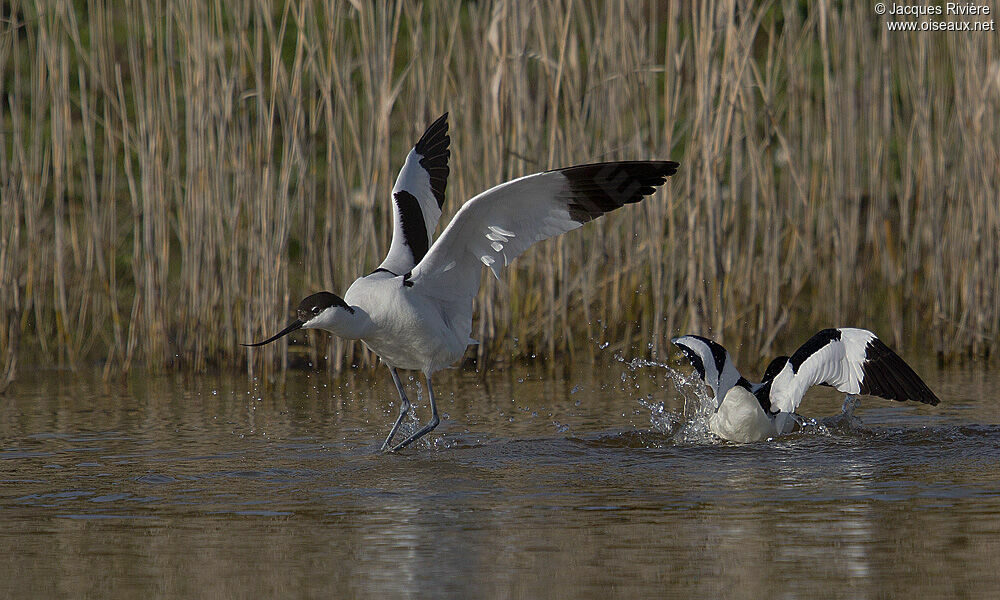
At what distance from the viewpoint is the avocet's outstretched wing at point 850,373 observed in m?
6.50

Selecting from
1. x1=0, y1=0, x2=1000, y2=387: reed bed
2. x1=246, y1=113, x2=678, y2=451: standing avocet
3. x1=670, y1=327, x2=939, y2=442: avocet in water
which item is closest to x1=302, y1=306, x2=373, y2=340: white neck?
x1=246, y1=113, x2=678, y2=451: standing avocet

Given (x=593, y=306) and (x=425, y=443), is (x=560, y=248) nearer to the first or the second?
(x=593, y=306)

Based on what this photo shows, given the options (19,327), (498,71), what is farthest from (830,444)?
(19,327)

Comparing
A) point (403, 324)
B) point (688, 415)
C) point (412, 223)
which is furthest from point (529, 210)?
point (688, 415)

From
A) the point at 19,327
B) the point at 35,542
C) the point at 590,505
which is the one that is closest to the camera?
the point at 35,542

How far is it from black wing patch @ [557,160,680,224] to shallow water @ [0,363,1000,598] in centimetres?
112

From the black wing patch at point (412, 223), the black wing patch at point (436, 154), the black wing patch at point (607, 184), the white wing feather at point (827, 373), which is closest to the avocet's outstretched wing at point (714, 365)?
the white wing feather at point (827, 373)

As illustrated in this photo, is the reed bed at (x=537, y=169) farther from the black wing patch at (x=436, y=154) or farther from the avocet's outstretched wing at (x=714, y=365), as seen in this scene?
the avocet's outstretched wing at (x=714, y=365)

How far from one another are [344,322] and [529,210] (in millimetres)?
1011

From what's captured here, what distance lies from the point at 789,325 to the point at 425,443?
11.4 ft

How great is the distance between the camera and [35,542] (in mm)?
4656

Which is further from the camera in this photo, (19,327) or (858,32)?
(858,32)

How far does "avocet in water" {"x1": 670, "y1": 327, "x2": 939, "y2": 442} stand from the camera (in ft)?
21.4

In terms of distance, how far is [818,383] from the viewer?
6461 millimetres
